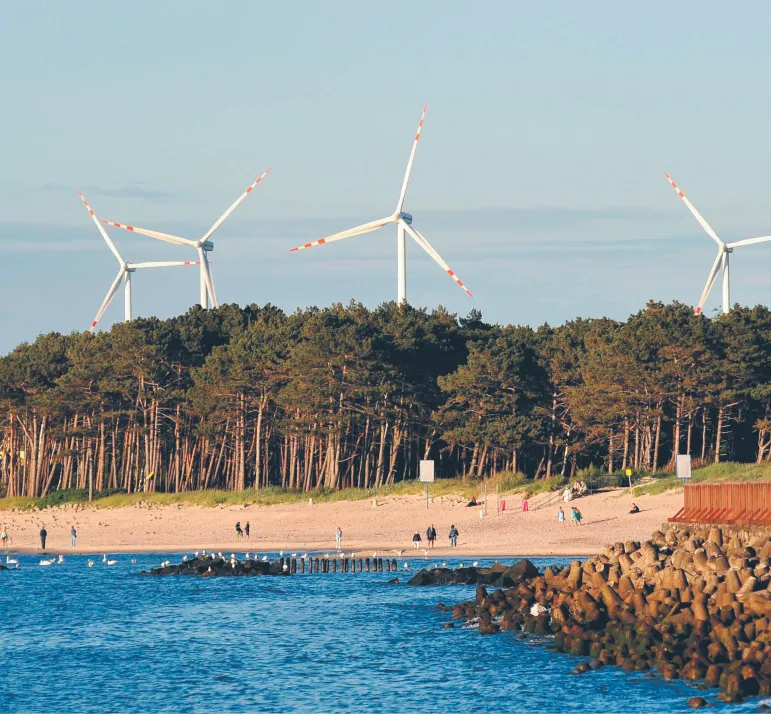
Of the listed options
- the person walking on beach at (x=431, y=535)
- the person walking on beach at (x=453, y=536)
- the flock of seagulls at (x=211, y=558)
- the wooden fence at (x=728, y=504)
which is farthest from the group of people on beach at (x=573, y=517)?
the wooden fence at (x=728, y=504)

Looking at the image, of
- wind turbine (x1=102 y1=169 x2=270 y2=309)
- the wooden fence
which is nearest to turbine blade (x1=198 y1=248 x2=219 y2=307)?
wind turbine (x1=102 y1=169 x2=270 y2=309)

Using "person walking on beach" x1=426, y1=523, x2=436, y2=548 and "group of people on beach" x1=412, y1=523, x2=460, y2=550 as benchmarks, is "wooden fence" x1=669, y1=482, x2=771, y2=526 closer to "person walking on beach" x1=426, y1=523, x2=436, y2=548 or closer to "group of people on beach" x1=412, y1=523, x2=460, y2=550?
"group of people on beach" x1=412, y1=523, x2=460, y2=550

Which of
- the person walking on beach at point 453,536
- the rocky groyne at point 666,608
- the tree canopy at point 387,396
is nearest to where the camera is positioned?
the rocky groyne at point 666,608

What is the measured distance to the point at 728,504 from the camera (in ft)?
191

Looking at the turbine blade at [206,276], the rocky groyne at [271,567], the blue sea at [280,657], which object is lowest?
the blue sea at [280,657]

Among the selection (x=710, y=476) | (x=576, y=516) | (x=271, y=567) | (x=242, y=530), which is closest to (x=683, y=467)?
(x=576, y=516)

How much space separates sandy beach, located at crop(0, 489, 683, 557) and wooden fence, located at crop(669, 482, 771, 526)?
14.2 m

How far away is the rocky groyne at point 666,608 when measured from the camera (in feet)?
136

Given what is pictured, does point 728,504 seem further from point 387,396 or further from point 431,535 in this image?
point 387,396

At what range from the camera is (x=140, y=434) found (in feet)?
431

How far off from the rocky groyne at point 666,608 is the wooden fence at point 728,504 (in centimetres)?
96

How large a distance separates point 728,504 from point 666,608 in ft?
41.9

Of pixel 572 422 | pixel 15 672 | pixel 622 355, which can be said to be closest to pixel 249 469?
pixel 572 422

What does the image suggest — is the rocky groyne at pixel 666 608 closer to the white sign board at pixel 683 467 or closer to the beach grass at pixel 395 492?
the white sign board at pixel 683 467
